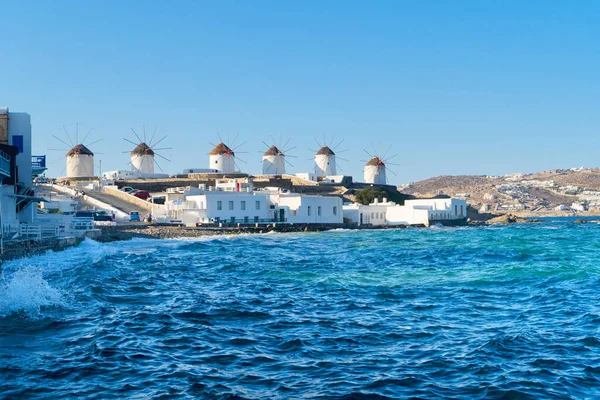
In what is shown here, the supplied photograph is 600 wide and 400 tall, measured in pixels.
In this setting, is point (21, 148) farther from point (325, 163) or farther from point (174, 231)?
point (325, 163)

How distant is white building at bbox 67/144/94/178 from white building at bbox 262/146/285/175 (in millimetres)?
25820

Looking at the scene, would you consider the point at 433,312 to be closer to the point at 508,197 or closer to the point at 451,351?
the point at 451,351

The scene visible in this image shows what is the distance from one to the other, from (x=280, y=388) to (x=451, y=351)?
10.3 ft

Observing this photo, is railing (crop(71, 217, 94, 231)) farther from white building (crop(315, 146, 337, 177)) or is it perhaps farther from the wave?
white building (crop(315, 146, 337, 177))

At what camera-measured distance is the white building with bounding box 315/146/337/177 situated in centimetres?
9519

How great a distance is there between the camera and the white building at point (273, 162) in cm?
9556

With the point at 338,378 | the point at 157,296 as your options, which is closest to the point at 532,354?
the point at 338,378

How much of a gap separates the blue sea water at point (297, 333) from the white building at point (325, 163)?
74400mm

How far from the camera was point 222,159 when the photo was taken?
89.1 metres

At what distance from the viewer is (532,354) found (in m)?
9.37

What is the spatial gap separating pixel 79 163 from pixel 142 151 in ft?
30.1

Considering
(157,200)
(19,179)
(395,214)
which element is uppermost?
(19,179)

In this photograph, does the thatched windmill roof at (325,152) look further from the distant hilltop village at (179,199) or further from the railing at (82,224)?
the railing at (82,224)

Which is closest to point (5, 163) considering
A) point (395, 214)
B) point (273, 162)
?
point (395, 214)
